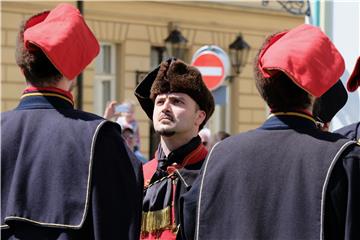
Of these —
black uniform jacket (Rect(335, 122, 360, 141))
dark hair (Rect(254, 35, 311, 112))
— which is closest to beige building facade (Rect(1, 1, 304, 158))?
black uniform jacket (Rect(335, 122, 360, 141))

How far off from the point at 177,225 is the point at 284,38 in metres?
1.25

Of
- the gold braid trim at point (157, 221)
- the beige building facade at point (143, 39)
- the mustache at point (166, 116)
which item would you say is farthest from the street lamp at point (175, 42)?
the gold braid trim at point (157, 221)

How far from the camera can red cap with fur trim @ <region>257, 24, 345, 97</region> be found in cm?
345

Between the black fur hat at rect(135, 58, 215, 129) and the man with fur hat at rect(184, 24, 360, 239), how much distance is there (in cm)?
116

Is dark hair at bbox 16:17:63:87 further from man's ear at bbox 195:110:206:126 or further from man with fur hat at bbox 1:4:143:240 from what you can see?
man's ear at bbox 195:110:206:126

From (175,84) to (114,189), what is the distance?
126 cm

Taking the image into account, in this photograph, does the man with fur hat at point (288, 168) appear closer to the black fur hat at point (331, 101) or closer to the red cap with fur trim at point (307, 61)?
the red cap with fur trim at point (307, 61)

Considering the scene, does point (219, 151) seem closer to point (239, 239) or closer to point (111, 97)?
point (239, 239)

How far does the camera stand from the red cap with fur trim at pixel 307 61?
345 centimetres

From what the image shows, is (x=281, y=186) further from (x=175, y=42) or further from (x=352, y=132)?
(x=175, y=42)

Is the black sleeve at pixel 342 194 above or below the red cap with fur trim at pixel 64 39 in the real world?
below

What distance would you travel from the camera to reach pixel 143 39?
62.3 feet

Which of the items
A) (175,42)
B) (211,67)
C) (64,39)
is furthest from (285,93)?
(175,42)

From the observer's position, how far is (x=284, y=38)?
12.0 ft
